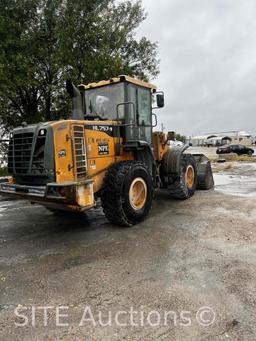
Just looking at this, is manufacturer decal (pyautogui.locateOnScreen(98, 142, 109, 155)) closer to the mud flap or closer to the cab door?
the cab door

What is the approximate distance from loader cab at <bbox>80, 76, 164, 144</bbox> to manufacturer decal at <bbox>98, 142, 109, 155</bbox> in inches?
25.6

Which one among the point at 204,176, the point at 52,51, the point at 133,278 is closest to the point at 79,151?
the point at 133,278

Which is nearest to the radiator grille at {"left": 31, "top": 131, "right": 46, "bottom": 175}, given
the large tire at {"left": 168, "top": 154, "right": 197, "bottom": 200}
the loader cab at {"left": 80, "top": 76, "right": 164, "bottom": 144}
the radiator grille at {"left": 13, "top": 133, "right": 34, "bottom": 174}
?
the radiator grille at {"left": 13, "top": 133, "right": 34, "bottom": 174}

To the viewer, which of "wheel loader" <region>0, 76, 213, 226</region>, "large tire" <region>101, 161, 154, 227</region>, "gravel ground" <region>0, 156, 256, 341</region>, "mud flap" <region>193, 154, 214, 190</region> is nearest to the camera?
"gravel ground" <region>0, 156, 256, 341</region>

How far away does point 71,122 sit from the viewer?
4926 millimetres

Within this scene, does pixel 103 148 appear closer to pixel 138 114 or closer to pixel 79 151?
pixel 79 151

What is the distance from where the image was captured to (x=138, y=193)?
19.8ft

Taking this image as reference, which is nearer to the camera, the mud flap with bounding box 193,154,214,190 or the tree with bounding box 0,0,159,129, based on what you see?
the mud flap with bounding box 193,154,214,190

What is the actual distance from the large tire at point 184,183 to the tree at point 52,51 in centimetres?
746

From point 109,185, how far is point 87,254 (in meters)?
1.34

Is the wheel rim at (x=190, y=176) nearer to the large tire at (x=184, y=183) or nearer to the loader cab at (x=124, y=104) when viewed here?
the large tire at (x=184, y=183)

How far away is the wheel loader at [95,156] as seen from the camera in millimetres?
4773

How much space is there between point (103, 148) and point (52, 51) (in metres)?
11.2

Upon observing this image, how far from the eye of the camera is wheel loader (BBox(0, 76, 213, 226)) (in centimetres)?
477
